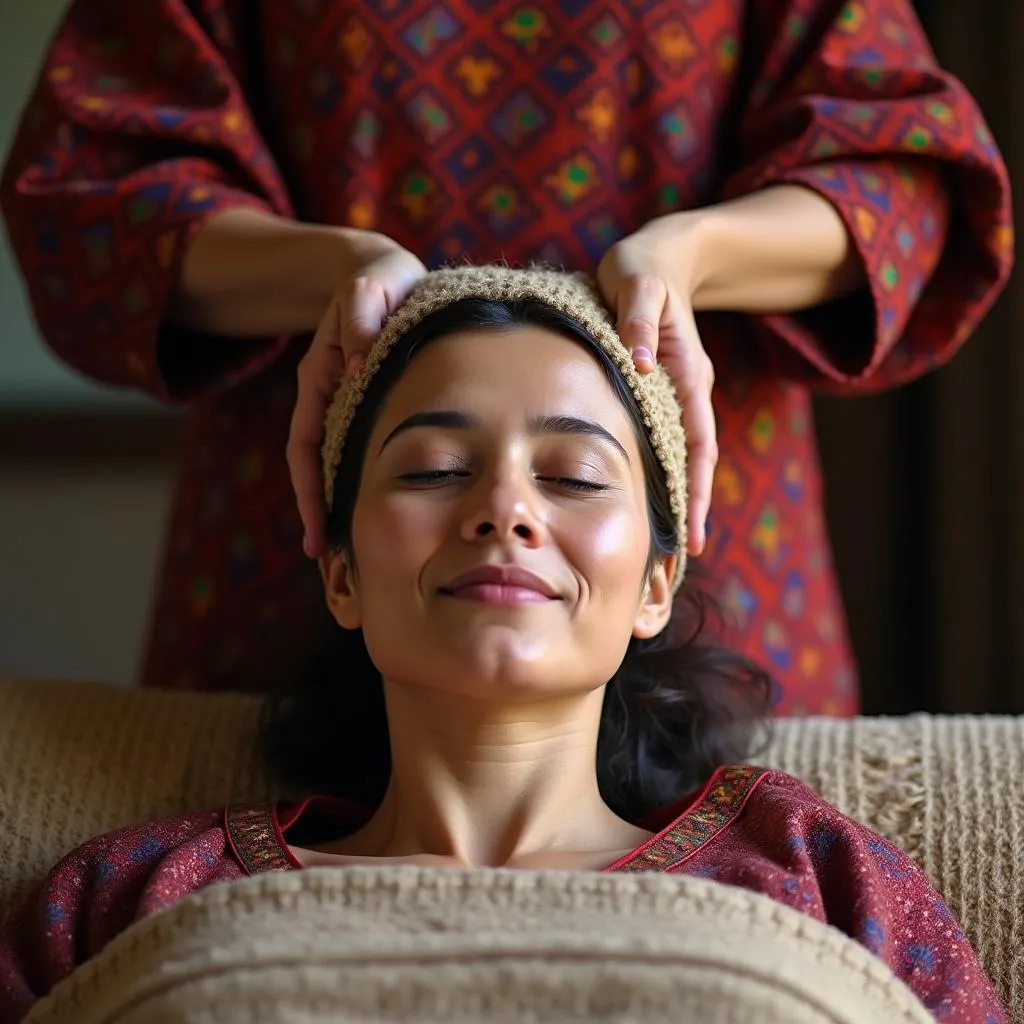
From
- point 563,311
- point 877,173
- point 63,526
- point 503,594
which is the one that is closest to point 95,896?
point 503,594

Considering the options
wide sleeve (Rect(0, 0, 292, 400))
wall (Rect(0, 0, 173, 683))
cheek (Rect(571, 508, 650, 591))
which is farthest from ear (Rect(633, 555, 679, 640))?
wall (Rect(0, 0, 173, 683))

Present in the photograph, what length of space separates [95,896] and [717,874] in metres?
0.49

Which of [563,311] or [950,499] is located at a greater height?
[563,311]

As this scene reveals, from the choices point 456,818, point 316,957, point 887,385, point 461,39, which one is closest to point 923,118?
point 887,385

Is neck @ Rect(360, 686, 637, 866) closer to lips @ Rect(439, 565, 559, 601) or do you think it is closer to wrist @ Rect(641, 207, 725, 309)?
lips @ Rect(439, 565, 559, 601)

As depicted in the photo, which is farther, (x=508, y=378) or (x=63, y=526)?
(x=63, y=526)

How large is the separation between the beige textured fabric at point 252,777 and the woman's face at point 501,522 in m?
0.26

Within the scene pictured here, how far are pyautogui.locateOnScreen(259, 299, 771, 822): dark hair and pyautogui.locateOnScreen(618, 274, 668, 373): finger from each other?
19 centimetres

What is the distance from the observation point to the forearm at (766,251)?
1.42 meters

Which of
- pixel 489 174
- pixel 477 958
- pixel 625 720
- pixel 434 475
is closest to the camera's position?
pixel 477 958

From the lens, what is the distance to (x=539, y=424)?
4.05 feet

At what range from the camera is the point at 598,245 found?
1.58 m

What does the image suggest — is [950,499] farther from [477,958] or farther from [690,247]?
[477,958]

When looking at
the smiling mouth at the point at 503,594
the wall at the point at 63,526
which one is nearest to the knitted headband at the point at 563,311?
the smiling mouth at the point at 503,594
